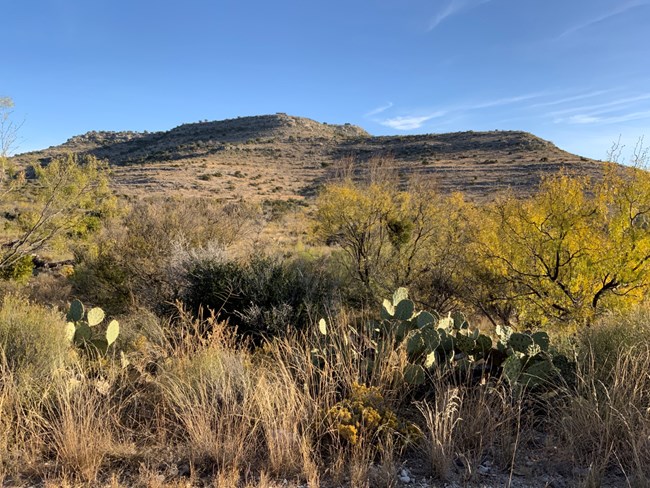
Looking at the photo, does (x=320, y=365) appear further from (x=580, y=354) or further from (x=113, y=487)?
(x=580, y=354)

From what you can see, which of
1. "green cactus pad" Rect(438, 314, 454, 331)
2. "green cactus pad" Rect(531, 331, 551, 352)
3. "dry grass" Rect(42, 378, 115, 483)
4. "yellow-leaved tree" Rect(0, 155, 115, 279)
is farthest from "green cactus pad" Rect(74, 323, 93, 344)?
"yellow-leaved tree" Rect(0, 155, 115, 279)

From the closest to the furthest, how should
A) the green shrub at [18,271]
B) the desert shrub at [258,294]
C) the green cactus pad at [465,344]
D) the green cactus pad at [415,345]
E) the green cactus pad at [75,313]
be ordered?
1. the green cactus pad at [415,345]
2. the green cactus pad at [465,344]
3. the green cactus pad at [75,313]
4. the desert shrub at [258,294]
5. the green shrub at [18,271]

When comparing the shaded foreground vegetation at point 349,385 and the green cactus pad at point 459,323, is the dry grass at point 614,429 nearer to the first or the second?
the shaded foreground vegetation at point 349,385

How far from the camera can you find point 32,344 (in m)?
4.33

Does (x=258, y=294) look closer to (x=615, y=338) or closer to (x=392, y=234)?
(x=615, y=338)

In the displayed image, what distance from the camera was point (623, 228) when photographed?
26.9 feet

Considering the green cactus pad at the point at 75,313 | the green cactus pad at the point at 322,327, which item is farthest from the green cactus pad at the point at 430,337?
the green cactus pad at the point at 75,313

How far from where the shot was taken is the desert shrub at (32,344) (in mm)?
4031

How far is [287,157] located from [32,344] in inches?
2416

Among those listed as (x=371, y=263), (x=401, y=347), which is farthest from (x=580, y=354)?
(x=371, y=263)

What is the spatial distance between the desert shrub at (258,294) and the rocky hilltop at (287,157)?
10262 mm

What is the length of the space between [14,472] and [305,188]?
46.0 metres

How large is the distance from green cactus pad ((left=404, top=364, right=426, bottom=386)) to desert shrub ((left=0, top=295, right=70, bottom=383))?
333cm

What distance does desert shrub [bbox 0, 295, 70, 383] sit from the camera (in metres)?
4.03
